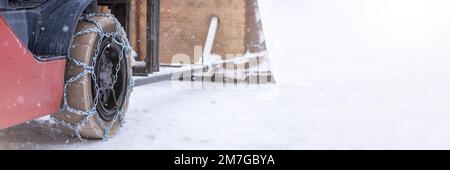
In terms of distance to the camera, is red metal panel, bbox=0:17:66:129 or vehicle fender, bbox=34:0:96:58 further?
vehicle fender, bbox=34:0:96:58

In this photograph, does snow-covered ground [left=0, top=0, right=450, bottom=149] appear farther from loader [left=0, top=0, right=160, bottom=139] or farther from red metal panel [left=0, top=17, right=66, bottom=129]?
red metal panel [left=0, top=17, right=66, bottom=129]

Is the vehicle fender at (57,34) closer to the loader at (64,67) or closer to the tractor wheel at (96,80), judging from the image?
the loader at (64,67)

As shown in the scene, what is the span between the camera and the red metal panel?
220cm

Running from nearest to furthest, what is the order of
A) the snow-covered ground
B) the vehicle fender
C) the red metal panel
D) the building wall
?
the red metal panel < the vehicle fender < the snow-covered ground < the building wall

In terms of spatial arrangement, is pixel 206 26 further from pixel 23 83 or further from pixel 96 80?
pixel 23 83

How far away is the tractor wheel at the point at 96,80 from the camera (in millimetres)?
2838

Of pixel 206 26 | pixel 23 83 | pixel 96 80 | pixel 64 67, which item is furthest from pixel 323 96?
pixel 206 26

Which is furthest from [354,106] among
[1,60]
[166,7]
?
[166,7]

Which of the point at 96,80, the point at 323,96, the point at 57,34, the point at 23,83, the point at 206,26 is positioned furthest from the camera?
the point at 206,26

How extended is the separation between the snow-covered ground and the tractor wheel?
13 centimetres

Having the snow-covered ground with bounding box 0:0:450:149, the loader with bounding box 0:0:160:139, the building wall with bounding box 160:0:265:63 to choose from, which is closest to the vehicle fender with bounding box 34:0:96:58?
the loader with bounding box 0:0:160:139

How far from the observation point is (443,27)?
814cm

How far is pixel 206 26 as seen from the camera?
352 inches

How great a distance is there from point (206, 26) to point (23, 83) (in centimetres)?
666
